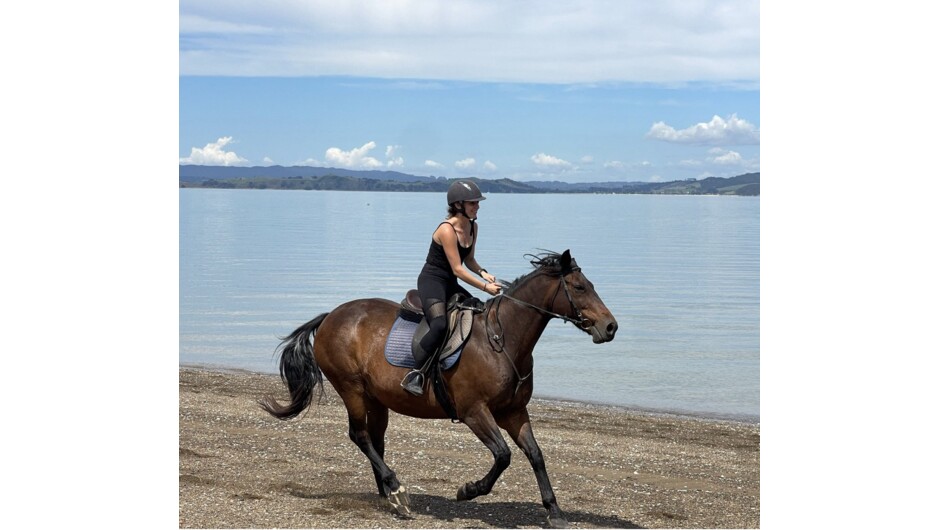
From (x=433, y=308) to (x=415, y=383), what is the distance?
2.44ft

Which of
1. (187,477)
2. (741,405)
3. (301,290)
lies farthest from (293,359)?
(301,290)

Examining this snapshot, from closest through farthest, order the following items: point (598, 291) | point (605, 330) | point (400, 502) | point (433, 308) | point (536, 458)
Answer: point (605, 330) < point (536, 458) < point (433, 308) < point (400, 502) < point (598, 291)

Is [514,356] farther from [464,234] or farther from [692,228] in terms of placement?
[692,228]

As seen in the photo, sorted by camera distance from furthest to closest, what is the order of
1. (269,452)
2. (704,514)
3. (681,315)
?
1. (681,315)
2. (269,452)
3. (704,514)

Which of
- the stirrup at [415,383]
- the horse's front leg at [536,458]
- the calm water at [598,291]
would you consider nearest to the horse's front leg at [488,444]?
the horse's front leg at [536,458]

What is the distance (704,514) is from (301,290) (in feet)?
101

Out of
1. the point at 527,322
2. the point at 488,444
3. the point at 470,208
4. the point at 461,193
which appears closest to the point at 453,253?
the point at 470,208

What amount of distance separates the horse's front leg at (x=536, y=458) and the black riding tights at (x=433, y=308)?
1005mm

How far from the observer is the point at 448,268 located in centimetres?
1061

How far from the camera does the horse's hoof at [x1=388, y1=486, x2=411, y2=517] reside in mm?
10703

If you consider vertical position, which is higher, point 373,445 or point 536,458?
point 536,458

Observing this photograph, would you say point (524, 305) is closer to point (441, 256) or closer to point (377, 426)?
point (441, 256)

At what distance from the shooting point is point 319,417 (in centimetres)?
1695

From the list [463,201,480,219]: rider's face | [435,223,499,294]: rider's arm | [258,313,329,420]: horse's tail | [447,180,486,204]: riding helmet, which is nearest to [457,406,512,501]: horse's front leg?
[435,223,499,294]: rider's arm
